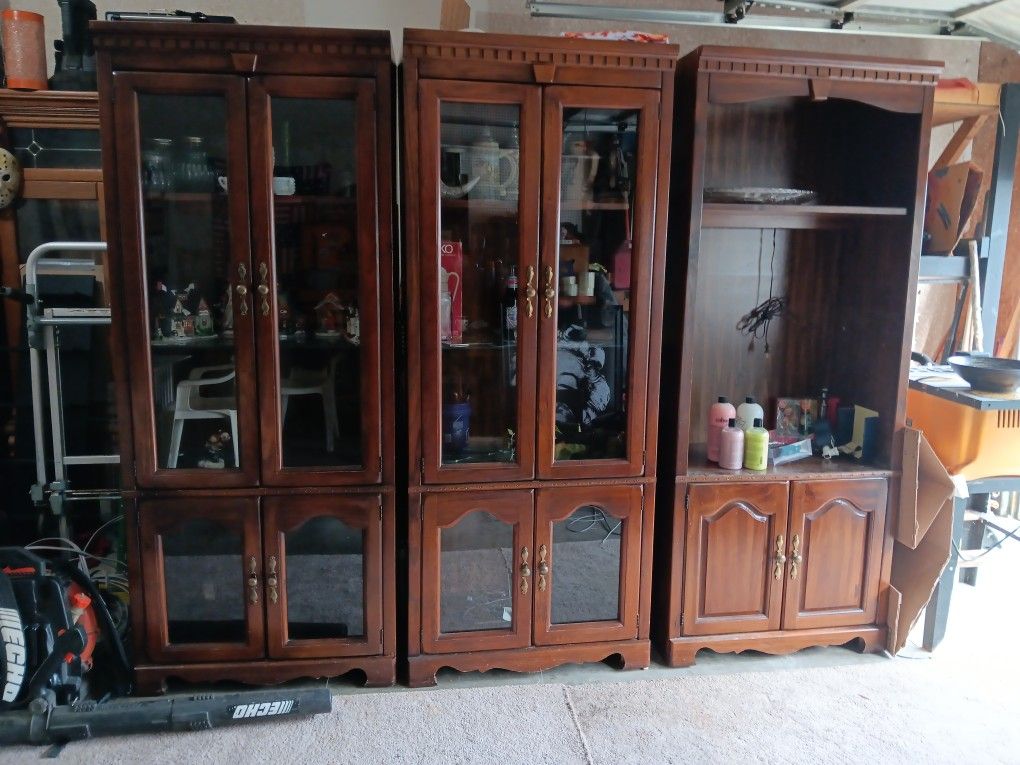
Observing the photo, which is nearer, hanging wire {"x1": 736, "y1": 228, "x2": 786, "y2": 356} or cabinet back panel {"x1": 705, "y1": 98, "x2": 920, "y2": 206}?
cabinet back panel {"x1": 705, "y1": 98, "x2": 920, "y2": 206}

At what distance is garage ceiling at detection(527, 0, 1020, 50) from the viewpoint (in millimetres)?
2480

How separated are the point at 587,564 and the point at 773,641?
0.67m

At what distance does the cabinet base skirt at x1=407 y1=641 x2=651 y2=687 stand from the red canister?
2.33 meters

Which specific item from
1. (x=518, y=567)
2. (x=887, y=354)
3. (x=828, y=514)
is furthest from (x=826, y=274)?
(x=518, y=567)

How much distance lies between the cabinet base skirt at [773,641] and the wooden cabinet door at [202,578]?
1.27 metres

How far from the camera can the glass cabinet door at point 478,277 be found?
2.00 meters

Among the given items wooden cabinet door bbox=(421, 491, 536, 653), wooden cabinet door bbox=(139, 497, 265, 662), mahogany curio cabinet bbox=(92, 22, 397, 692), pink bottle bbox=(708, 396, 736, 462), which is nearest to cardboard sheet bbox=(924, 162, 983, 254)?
pink bottle bbox=(708, 396, 736, 462)

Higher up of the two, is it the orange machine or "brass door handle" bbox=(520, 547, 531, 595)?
the orange machine

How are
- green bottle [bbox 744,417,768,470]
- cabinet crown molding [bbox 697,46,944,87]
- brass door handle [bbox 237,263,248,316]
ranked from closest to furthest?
brass door handle [bbox 237,263,248,316] → cabinet crown molding [bbox 697,46,944,87] → green bottle [bbox 744,417,768,470]

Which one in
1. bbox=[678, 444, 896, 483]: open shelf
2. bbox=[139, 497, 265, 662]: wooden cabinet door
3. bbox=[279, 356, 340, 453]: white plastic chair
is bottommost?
bbox=[139, 497, 265, 662]: wooden cabinet door

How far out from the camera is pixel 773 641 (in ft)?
7.71

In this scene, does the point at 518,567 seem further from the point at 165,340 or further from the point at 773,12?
the point at 773,12

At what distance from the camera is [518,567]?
86.6 inches

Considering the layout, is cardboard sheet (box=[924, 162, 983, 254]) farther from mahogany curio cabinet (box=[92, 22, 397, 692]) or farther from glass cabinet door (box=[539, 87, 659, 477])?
mahogany curio cabinet (box=[92, 22, 397, 692])
